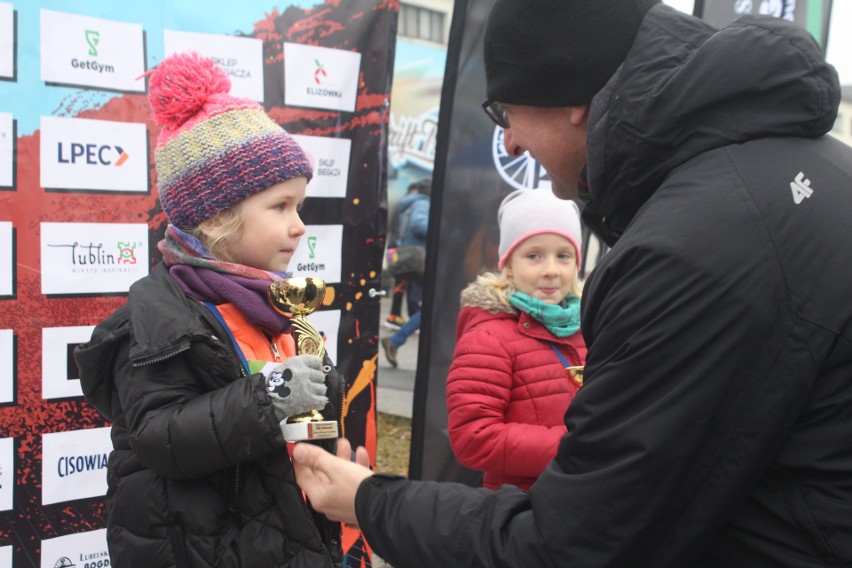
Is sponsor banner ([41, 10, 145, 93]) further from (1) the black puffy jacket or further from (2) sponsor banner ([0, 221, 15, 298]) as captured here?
(1) the black puffy jacket

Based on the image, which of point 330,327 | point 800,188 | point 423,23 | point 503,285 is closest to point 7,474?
point 330,327

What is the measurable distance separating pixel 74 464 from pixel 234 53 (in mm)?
1863

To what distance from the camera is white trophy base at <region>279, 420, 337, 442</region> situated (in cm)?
171

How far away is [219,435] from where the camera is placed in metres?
1.64

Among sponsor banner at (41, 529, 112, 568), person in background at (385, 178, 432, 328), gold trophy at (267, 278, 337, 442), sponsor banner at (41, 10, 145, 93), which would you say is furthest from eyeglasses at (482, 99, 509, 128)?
person in background at (385, 178, 432, 328)

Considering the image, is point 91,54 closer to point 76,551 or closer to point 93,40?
point 93,40

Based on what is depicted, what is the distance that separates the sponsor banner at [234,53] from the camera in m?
3.18

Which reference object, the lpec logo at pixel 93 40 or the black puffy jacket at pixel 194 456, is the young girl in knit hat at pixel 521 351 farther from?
the lpec logo at pixel 93 40

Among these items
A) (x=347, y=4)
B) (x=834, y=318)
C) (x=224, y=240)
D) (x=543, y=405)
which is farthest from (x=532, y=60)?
(x=347, y=4)

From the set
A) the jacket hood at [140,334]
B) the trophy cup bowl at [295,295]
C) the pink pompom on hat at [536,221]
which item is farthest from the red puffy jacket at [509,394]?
the jacket hood at [140,334]

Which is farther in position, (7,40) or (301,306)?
(7,40)

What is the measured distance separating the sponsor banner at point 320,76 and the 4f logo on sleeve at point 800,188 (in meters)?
2.77

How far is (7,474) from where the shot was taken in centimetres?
284

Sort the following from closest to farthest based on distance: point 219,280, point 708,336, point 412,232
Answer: point 708,336
point 219,280
point 412,232
